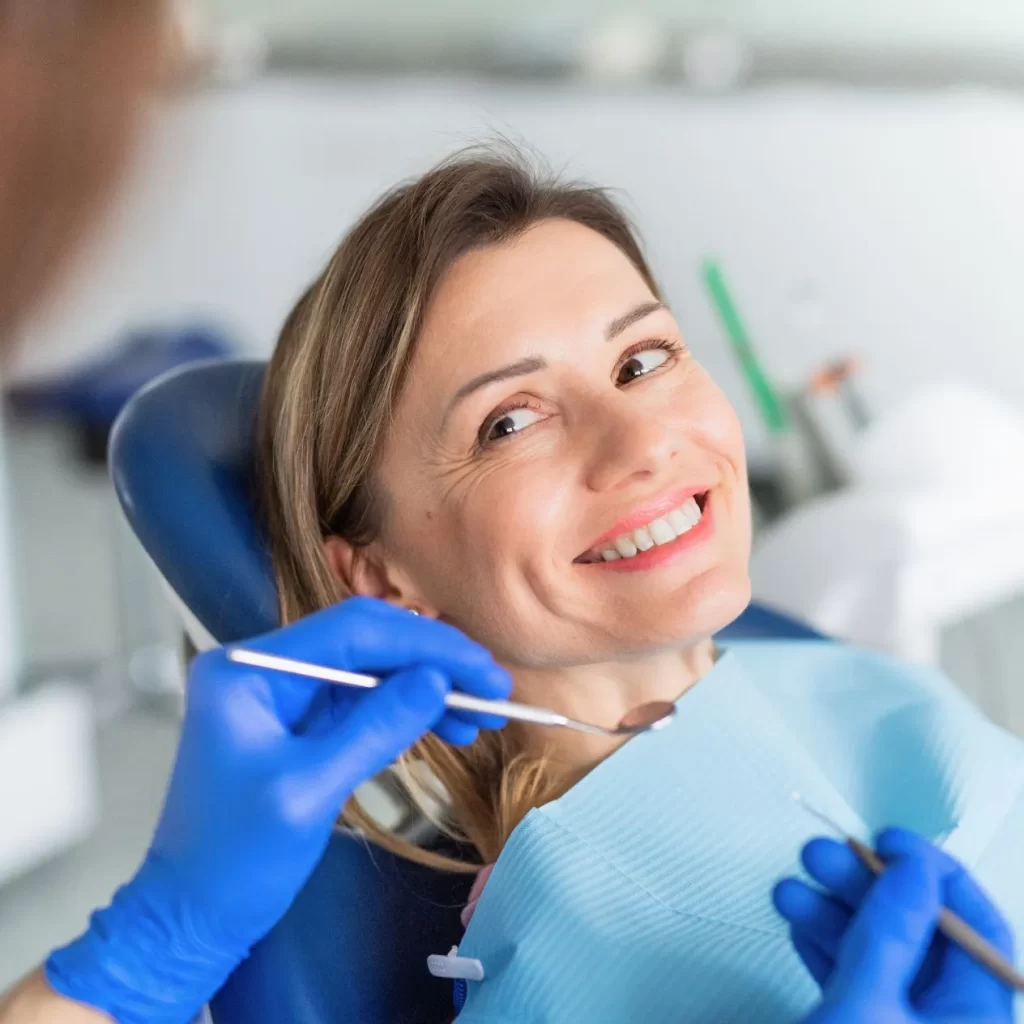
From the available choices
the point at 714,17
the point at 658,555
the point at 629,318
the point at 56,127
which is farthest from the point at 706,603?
the point at 714,17

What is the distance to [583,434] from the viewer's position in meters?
1.04

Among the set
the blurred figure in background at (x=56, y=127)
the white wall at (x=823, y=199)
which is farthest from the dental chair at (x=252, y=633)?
the white wall at (x=823, y=199)

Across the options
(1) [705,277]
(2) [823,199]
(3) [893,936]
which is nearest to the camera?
(3) [893,936]

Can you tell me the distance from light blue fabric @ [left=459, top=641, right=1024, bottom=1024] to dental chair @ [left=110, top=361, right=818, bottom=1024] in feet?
0.39

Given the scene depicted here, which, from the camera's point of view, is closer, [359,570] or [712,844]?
[712,844]

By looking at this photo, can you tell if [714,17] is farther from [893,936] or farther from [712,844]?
[893,936]

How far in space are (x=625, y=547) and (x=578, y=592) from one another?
0.05 meters

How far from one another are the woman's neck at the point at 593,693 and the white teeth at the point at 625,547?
0.11 metres

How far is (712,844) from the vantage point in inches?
38.5

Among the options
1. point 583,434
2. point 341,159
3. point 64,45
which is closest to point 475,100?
point 341,159

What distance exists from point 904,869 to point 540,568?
0.37 meters

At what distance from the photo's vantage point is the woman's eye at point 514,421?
108 centimetres

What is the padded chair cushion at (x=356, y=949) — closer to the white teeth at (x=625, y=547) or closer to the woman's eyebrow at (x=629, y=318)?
the white teeth at (x=625, y=547)

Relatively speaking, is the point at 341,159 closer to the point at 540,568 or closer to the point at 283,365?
the point at 283,365
